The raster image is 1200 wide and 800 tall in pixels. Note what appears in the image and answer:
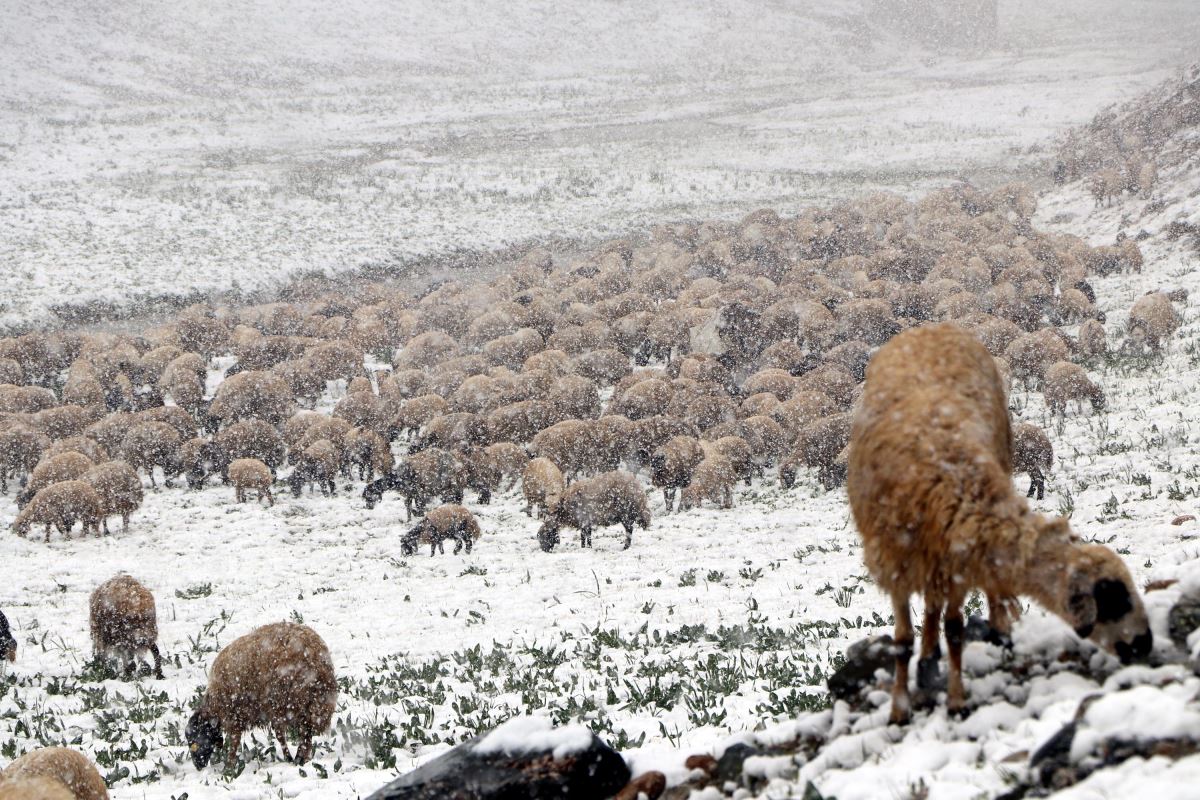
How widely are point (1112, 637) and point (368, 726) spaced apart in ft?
17.1

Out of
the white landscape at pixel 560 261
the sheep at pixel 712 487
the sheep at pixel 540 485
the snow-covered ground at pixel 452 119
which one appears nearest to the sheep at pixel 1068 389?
the white landscape at pixel 560 261

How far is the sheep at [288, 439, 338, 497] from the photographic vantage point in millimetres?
15891

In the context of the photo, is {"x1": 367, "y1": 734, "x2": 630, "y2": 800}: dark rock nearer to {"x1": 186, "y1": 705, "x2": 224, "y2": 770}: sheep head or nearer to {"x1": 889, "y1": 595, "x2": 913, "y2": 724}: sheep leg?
{"x1": 889, "y1": 595, "x2": 913, "y2": 724}: sheep leg

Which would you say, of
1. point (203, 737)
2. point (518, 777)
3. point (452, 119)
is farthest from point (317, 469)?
point (452, 119)

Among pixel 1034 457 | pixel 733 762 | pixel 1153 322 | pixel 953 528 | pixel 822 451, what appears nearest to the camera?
pixel 953 528

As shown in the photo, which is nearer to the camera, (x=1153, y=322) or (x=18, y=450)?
(x=18, y=450)

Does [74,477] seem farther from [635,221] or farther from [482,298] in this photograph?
[635,221]

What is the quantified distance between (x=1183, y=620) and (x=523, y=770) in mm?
3215

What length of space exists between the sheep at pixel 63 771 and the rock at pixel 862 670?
4365 millimetres

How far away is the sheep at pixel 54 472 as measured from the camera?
14.8m

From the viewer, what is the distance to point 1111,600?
152 inches

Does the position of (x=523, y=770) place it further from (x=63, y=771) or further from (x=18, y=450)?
(x=18, y=450)

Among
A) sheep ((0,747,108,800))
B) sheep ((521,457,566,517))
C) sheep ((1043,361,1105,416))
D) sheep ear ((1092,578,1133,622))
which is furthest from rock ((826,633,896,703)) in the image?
sheep ((1043,361,1105,416))

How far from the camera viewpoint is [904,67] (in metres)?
66.1
